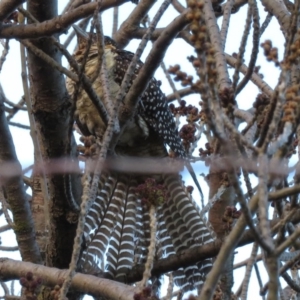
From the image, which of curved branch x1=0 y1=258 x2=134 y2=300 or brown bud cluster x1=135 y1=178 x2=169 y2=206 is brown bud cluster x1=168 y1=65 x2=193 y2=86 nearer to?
curved branch x1=0 y1=258 x2=134 y2=300

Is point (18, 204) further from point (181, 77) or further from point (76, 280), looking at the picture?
point (181, 77)

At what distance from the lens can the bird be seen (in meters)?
4.54

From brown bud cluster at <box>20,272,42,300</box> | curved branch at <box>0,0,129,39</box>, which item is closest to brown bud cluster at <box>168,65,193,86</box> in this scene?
curved branch at <box>0,0,129,39</box>

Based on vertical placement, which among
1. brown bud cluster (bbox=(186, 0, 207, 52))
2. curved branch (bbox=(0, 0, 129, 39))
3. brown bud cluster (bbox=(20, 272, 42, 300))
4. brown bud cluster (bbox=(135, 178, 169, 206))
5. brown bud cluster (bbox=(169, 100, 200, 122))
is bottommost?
brown bud cluster (bbox=(20, 272, 42, 300))

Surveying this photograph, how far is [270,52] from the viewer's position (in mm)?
2416

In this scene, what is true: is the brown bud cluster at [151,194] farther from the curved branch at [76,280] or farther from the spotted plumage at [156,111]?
the spotted plumage at [156,111]

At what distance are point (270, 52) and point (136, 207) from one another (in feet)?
9.13

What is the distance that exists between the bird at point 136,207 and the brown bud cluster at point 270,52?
6.04 ft

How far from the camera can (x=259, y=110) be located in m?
2.93

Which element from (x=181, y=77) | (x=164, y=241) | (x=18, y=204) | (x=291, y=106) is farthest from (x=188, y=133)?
(x=291, y=106)

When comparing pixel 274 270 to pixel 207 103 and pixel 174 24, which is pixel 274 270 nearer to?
pixel 207 103

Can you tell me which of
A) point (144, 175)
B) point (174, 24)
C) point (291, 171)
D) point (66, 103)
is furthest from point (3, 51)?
point (291, 171)

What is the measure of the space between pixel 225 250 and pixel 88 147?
1.27 metres

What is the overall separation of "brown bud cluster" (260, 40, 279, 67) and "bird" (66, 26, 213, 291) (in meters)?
1.84
